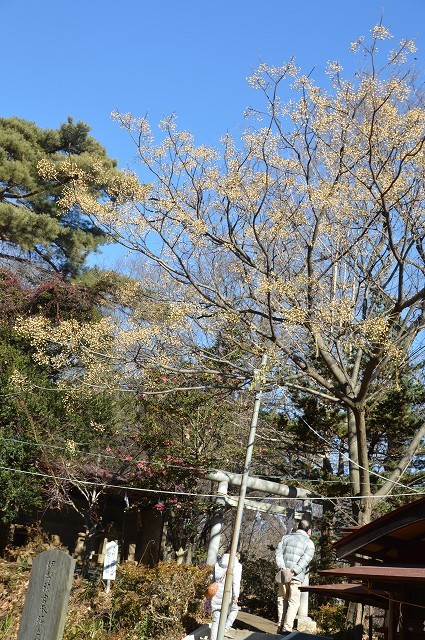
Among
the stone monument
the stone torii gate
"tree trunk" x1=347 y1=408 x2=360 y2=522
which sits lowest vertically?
the stone monument

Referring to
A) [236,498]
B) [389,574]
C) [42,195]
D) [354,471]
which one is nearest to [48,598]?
[389,574]

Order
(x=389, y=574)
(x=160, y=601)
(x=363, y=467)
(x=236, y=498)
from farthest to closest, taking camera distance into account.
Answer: (x=236, y=498) < (x=363, y=467) < (x=160, y=601) < (x=389, y=574)

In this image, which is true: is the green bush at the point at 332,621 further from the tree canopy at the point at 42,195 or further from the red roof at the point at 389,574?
the tree canopy at the point at 42,195

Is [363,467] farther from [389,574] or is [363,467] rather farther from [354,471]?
[389,574]

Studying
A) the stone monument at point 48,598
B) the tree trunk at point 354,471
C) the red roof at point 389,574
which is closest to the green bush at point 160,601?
the tree trunk at point 354,471

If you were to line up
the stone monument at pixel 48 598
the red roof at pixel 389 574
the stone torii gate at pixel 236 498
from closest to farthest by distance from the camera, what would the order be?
the stone monument at pixel 48 598, the red roof at pixel 389 574, the stone torii gate at pixel 236 498

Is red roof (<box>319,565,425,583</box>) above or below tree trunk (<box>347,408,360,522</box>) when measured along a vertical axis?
below

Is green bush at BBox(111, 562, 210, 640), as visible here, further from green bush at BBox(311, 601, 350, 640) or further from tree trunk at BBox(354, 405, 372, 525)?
tree trunk at BBox(354, 405, 372, 525)

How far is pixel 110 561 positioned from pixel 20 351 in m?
8.58

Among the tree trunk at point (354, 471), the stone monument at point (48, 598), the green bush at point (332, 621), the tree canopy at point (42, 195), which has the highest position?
the tree canopy at point (42, 195)

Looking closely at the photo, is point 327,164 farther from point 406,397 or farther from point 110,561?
point 110,561

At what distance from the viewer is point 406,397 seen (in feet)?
56.2

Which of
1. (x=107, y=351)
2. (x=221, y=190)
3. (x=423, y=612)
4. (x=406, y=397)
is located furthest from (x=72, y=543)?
(x=423, y=612)

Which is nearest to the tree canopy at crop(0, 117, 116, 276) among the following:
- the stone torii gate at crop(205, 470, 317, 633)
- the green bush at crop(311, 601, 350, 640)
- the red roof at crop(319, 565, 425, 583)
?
the stone torii gate at crop(205, 470, 317, 633)
